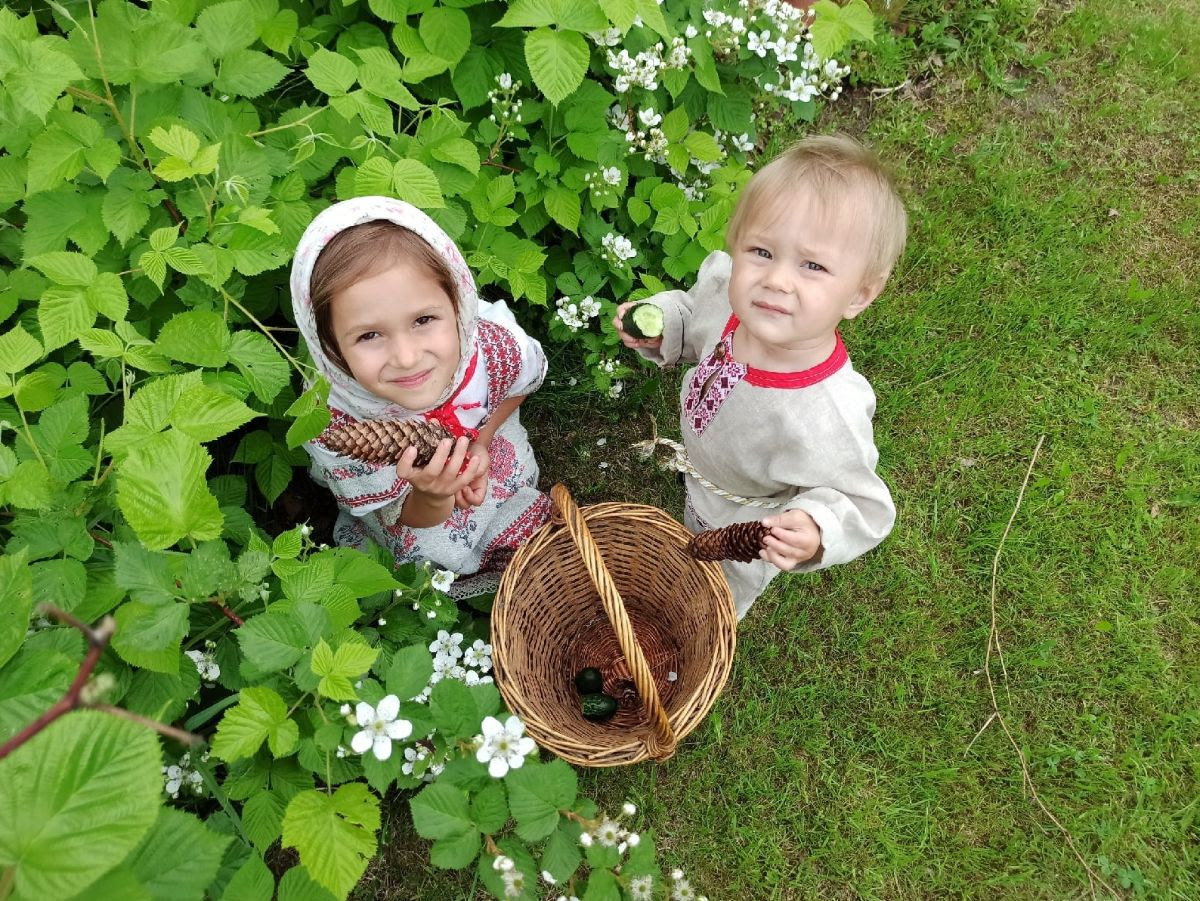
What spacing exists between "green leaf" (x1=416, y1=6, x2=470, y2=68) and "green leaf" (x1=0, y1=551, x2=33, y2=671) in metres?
1.65

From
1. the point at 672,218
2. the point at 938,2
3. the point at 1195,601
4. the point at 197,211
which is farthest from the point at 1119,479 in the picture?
the point at 197,211

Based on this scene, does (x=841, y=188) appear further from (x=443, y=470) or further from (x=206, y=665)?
(x=206, y=665)

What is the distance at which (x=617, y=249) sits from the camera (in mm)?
2604

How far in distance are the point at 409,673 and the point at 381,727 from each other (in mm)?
109

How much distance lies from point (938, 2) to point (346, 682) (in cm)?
432

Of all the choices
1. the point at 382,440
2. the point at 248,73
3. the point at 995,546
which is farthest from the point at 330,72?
the point at 995,546

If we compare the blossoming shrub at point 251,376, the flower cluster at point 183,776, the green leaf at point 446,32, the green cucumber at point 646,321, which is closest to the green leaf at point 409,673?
the blossoming shrub at point 251,376

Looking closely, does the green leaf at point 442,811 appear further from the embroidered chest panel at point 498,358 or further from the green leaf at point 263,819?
the embroidered chest panel at point 498,358

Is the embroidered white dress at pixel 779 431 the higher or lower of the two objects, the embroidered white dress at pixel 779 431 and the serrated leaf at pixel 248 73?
the lower

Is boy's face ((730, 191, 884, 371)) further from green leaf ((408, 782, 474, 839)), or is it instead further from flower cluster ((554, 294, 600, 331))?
green leaf ((408, 782, 474, 839))

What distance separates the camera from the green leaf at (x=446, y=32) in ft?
7.09

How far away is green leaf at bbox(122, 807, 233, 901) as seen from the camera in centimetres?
115

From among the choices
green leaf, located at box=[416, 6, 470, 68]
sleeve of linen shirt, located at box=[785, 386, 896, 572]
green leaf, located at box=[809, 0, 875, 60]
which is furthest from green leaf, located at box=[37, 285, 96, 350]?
green leaf, located at box=[809, 0, 875, 60]

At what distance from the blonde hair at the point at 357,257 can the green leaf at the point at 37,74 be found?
0.58m
